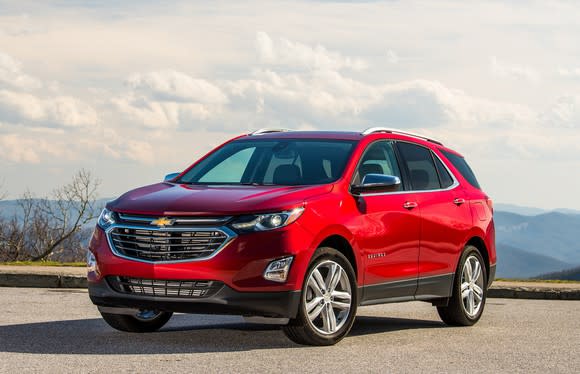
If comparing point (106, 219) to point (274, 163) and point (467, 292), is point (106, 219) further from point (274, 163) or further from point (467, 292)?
point (467, 292)

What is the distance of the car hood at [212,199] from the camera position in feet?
26.5

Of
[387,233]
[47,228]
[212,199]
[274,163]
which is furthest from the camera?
[47,228]

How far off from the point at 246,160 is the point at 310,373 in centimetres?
335

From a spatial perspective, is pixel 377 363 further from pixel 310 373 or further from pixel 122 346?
pixel 122 346

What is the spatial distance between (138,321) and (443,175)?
11.9 ft

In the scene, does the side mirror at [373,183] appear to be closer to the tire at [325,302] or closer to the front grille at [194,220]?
the tire at [325,302]

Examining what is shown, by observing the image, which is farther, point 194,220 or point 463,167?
point 463,167

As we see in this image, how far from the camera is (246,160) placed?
9.95m

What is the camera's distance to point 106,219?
859 cm

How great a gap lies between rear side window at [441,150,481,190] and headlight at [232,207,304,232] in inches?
143

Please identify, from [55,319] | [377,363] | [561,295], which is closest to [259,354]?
[377,363]

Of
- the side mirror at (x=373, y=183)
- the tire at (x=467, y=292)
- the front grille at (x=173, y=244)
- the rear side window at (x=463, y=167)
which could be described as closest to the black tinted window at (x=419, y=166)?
the rear side window at (x=463, y=167)

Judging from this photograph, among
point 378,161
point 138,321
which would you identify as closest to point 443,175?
point 378,161

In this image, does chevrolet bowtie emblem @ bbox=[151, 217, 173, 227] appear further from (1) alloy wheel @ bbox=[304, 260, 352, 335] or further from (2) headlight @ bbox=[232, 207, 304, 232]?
(1) alloy wheel @ bbox=[304, 260, 352, 335]
